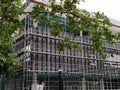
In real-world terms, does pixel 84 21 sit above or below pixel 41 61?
above

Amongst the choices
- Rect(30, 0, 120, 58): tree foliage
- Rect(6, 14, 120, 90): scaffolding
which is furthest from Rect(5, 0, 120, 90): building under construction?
Rect(30, 0, 120, 58): tree foliage

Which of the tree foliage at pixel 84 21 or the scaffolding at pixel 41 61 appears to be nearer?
the tree foliage at pixel 84 21

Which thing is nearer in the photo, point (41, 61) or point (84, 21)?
point (84, 21)

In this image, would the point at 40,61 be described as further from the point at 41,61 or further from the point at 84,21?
the point at 84,21

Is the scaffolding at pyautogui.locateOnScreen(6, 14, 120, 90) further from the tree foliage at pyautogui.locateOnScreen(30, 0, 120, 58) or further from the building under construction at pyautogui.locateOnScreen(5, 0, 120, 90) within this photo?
the tree foliage at pyautogui.locateOnScreen(30, 0, 120, 58)

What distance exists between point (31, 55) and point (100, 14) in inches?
811

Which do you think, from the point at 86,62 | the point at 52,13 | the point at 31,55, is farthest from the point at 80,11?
the point at 86,62

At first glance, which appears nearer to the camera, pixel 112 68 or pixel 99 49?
pixel 99 49

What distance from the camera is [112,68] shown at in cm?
3222

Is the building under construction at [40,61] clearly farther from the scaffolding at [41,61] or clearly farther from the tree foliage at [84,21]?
the tree foliage at [84,21]

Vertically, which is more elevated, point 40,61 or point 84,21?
point 84,21

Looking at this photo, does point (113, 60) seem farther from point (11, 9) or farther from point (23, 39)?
point (11, 9)

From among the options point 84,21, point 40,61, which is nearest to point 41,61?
point 40,61

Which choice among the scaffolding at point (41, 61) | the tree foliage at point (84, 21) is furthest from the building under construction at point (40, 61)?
the tree foliage at point (84, 21)
